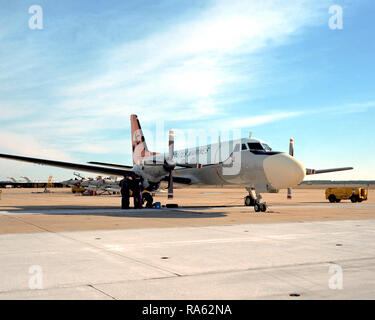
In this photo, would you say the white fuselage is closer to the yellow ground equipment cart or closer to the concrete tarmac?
the concrete tarmac

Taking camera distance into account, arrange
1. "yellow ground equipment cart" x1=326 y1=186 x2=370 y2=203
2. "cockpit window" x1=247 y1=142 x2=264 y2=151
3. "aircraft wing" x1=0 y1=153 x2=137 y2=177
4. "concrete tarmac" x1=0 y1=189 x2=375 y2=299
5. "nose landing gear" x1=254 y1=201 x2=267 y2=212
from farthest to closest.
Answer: "yellow ground equipment cart" x1=326 y1=186 x2=370 y2=203 < "aircraft wing" x1=0 y1=153 x2=137 y2=177 < "cockpit window" x1=247 y1=142 x2=264 y2=151 < "nose landing gear" x1=254 y1=201 x2=267 y2=212 < "concrete tarmac" x1=0 y1=189 x2=375 y2=299

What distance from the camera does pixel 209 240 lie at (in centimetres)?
1032

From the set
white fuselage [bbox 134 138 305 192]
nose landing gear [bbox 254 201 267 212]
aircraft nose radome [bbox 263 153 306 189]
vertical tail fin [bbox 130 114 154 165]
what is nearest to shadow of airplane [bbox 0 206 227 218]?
nose landing gear [bbox 254 201 267 212]

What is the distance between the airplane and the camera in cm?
1931

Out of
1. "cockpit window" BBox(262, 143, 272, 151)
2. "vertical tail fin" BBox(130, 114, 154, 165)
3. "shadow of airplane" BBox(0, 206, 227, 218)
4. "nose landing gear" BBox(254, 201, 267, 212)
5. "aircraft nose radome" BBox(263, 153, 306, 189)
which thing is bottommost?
"shadow of airplane" BBox(0, 206, 227, 218)

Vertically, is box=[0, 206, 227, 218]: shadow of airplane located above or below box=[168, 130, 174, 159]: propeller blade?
below

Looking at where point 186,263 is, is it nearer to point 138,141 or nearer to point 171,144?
point 171,144

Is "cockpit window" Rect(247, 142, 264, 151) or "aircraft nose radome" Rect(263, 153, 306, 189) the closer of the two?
"aircraft nose radome" Rect(263, 153, 306, 189)

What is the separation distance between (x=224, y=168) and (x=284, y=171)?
4.60m

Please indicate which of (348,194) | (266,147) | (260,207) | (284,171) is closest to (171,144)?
(266,147)

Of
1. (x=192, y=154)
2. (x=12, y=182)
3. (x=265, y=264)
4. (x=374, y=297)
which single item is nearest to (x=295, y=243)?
(x=265, y=264)

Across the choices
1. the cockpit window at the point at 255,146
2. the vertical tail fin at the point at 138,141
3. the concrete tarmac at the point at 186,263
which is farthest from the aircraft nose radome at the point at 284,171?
the vertical tail fin at the point at 138,141
